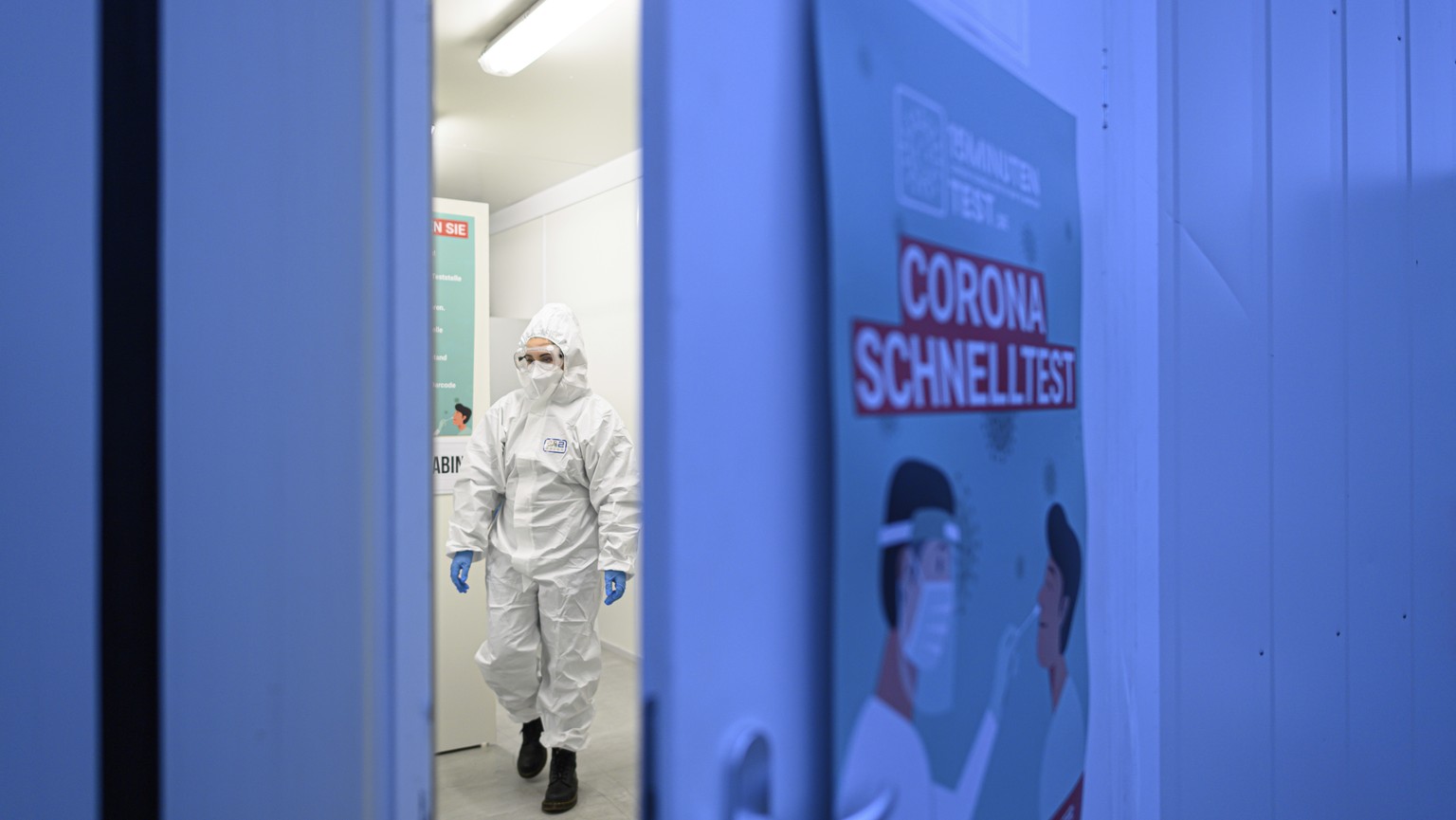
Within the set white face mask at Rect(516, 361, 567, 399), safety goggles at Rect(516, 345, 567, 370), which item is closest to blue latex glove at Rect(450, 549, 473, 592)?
white face mask at Rect(516, 361, 567, 399)

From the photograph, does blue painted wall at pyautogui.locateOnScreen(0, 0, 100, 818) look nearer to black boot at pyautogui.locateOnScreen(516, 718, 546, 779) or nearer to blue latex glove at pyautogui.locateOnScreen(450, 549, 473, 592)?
blue latex glove at pyautogui.locateOnScreen(450, 549, 473, 592)

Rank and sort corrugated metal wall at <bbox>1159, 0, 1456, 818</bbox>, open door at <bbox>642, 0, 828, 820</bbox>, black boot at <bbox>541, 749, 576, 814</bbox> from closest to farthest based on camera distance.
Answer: open door at <bbox>642, 0, 828, 820</bbox>
corrugated metal wall at <bbox>1159, 0, 1456, 818</bbox>
black boot at <bbox>541, 749, 576, 814</bbox>

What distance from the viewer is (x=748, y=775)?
59 centimetres

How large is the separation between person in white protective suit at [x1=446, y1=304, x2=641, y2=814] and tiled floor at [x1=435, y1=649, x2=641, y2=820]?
0.15 m

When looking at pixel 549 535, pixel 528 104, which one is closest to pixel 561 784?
pixel 549 535

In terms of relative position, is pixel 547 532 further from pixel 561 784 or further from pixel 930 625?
pixel 930 625

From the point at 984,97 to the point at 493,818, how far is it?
274cm

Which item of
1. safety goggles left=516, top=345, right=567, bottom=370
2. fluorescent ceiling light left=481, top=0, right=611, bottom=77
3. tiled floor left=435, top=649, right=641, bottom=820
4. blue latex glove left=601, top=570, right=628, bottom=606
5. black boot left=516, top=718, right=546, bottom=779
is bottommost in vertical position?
tiled floor left=435, top=649, right=641, bottom=820

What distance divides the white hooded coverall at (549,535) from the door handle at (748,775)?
2.52 metres

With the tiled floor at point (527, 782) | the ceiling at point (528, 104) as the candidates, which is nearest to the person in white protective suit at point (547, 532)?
the tiled floor at point (527, 782)

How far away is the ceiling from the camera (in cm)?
330

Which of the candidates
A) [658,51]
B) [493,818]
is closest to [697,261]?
[658,51]

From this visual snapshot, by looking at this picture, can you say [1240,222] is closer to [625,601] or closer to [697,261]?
[697,261]

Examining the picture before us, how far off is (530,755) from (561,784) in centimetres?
33
